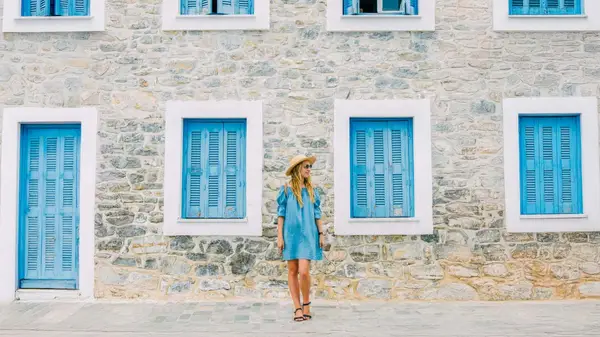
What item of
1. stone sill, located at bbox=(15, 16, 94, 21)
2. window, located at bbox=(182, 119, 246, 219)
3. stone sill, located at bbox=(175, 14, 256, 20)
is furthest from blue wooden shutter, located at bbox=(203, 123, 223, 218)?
stone sill, located at bbox=(15, 16, 94, 21)

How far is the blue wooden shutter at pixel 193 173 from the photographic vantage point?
6898 millimetres

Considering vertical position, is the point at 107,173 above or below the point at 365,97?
below

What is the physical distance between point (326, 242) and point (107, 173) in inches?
113

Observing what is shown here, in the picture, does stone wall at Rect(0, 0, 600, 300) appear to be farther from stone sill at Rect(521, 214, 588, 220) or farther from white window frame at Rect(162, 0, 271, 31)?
stone sill at Rect(521, 214, 588, 220)

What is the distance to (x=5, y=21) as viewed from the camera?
6938 mm

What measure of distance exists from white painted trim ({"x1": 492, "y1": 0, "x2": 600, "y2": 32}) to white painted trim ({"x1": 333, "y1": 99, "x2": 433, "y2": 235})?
4.66 feet

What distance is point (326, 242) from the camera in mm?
6793

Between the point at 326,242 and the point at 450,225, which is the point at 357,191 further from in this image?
the point at 450,225

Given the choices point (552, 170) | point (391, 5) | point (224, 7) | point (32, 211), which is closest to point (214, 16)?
point (224, 7)

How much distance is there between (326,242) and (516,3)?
3932mm

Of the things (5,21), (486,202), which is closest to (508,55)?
(486,202)

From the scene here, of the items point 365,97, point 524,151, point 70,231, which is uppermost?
point 365,97

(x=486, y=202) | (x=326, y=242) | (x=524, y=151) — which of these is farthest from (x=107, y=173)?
(x=524, y=151)

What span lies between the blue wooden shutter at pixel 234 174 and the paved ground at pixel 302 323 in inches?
45.9
